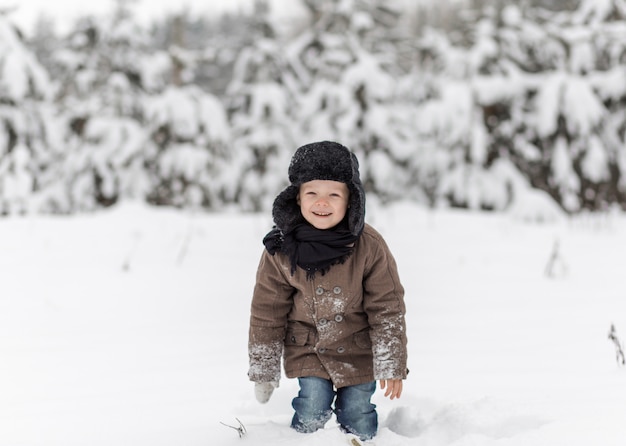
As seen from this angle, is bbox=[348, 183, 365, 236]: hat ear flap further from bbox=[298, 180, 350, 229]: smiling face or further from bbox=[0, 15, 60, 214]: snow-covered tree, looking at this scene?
bbox=[0, 15, 60, 214]: snow-covered tree

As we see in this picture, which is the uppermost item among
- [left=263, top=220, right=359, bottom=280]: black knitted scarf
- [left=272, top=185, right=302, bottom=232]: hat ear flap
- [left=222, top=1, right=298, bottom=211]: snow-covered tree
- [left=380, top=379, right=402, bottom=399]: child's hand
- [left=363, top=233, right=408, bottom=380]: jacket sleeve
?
[left=222, top=1, right=298, bottom=211]: snow-covered tree

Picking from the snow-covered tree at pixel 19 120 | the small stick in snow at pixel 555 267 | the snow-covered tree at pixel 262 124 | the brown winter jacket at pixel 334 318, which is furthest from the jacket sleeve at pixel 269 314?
the snow-covered tree at pixel 262 124

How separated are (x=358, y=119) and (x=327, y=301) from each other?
9.81 metres

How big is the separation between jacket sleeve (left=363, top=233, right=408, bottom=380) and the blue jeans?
0.65 ft

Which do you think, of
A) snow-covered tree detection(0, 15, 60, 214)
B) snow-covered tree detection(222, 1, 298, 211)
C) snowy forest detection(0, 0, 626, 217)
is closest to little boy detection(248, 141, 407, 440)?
snow-covered tree detection(0, 15, 60, 214)

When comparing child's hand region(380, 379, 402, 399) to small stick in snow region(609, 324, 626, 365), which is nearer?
child's hand region(380, 379, 402, 399)

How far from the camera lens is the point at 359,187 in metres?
2.18

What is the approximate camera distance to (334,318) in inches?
88.0

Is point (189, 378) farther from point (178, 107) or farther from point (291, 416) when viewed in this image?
point (178, 107)

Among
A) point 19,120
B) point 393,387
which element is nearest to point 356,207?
point 393,387

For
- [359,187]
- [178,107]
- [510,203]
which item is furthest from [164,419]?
[510,203]

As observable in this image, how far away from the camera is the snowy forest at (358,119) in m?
10.9

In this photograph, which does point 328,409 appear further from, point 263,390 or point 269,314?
point 269,314

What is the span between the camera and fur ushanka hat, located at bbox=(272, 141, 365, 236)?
215cm
